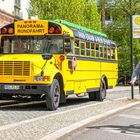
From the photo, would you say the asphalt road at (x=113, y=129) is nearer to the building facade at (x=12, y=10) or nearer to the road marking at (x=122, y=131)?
the road marking at (x=122, y=131)

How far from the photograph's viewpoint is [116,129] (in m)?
12.7

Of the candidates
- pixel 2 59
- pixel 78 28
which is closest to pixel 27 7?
pixel 78 28

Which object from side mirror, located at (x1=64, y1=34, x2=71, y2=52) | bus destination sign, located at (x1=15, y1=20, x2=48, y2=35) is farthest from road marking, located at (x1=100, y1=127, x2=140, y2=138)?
bus destination sign, located at (x1=15, y1=20, x2=48, y2=35)

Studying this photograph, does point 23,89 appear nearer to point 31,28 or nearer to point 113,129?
point 31,28

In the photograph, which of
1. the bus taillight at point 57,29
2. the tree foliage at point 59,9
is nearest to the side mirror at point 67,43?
the bus taillight at point 57,29

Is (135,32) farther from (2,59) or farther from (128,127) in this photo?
(128,127)

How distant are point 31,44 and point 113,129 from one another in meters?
5.97

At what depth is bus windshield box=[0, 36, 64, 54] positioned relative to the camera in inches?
691

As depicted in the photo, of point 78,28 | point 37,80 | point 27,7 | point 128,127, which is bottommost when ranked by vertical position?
point 128,127

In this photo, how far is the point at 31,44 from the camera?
1780 cm

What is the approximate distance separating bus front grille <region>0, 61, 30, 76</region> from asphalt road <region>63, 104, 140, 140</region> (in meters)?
2.92

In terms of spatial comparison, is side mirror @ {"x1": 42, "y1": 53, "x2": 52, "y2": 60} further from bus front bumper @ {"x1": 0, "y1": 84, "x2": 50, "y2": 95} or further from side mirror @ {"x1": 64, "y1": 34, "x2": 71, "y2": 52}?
bus front bumper @ {"x1": 0, "y1": 84, "x2": 50, "y2": 95}

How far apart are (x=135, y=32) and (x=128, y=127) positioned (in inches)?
435

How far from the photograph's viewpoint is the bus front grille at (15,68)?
16.5 meters
